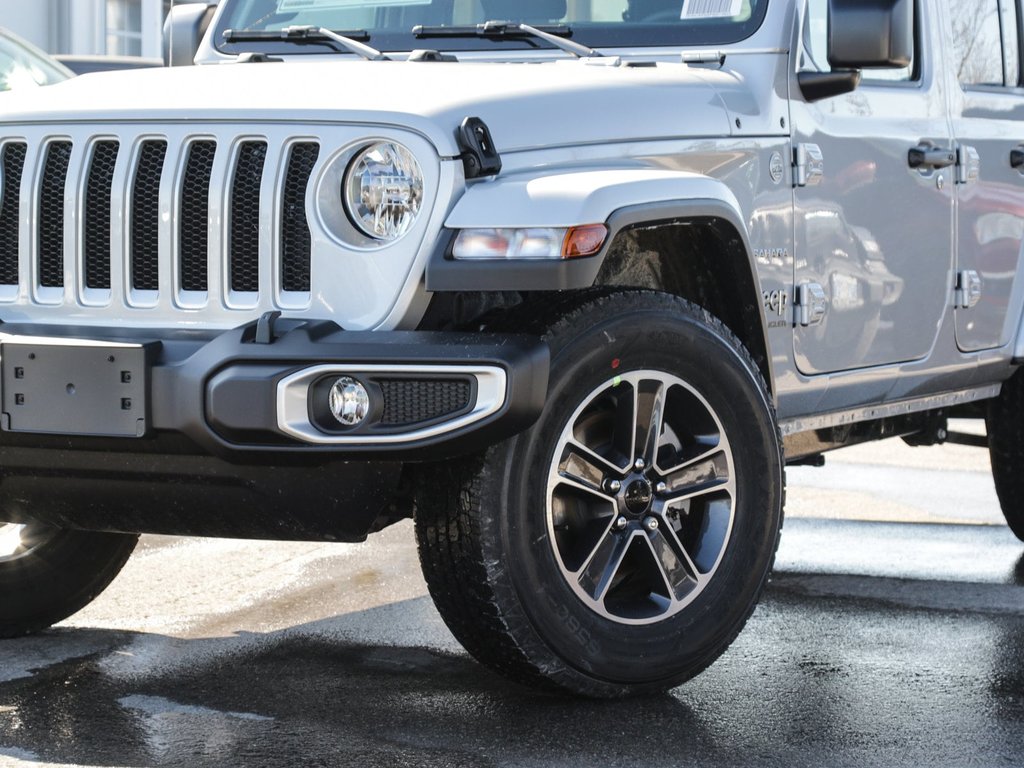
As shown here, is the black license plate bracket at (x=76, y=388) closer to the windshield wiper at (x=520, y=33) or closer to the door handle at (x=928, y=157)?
the windshield wiper at (x=520, y=33)

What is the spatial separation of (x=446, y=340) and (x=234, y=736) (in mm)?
951

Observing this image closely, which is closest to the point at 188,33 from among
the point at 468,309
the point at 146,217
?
the point at 146,217

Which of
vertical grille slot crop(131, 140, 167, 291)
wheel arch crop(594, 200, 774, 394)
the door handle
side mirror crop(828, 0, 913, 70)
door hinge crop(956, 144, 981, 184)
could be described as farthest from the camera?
door hinge crop(956, 144, 981, 184)

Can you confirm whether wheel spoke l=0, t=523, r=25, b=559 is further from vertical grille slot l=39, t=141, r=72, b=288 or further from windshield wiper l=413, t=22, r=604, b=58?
windshield wiper l=413, t=22, r=604, b=58

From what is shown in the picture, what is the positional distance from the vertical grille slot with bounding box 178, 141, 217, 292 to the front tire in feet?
2.12

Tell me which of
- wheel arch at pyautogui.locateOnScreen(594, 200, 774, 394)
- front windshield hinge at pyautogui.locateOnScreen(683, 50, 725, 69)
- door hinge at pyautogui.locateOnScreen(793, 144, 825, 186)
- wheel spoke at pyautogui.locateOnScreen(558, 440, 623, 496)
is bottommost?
wheel spoke at pyautogui.locateOnScreen(558, 440, 623, 496)

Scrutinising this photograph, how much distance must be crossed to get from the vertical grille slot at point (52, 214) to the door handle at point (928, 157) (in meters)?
2.38

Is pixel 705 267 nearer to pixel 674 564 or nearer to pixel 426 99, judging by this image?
pixel 674 564

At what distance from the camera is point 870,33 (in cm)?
440

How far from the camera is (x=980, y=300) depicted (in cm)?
545

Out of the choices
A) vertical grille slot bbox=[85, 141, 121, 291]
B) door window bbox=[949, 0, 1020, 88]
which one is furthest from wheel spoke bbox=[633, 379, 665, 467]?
door window bbox=[949, 0, 1020, 88]

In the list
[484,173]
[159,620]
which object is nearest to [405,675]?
[159,620]

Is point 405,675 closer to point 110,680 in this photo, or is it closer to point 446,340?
point 110,680

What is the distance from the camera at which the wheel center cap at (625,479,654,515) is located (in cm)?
395
